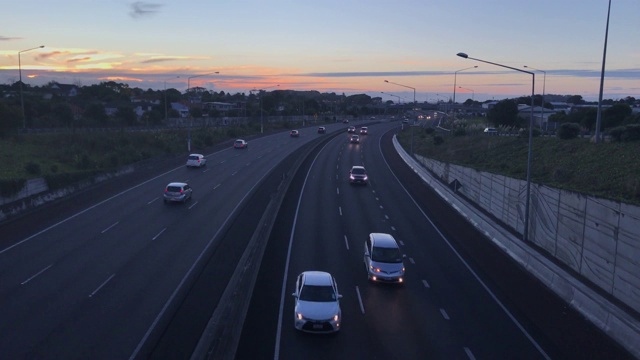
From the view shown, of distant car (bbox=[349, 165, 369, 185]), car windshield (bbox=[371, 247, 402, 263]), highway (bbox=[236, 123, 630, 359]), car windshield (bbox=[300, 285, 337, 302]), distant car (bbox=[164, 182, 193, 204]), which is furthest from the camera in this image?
distant car (bbox=[349, 165, 369, 185])

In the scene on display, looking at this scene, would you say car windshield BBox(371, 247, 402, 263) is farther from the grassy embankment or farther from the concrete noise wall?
the grassy embankment

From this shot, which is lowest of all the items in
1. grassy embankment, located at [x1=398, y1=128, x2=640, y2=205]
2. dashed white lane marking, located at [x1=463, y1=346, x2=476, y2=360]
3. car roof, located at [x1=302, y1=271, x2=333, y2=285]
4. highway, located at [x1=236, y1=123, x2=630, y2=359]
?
highway, located at [x1=236, y1=123, x2=630, y2=359]

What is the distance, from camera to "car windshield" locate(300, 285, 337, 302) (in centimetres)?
1727

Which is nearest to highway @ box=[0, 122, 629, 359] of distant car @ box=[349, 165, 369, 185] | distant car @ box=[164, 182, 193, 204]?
distant car @ box=[164, 182, 193, 204]

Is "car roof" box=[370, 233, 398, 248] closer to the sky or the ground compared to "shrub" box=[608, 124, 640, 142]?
closer to the ground

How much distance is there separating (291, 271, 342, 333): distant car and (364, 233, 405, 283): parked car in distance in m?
3.55

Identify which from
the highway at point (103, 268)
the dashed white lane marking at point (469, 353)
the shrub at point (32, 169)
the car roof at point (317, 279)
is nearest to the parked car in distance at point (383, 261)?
the car roof at point (317, 279)

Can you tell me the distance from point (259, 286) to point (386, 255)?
4.88 m

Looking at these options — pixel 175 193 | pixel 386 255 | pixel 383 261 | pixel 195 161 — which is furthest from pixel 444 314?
pixel 195 161

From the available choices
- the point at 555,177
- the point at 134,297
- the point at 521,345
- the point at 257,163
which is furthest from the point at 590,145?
the point at 257,163

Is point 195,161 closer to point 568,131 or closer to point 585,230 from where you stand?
point 568,131

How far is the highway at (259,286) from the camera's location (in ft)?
51.4

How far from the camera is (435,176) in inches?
1986

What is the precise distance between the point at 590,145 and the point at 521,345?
23254mm
